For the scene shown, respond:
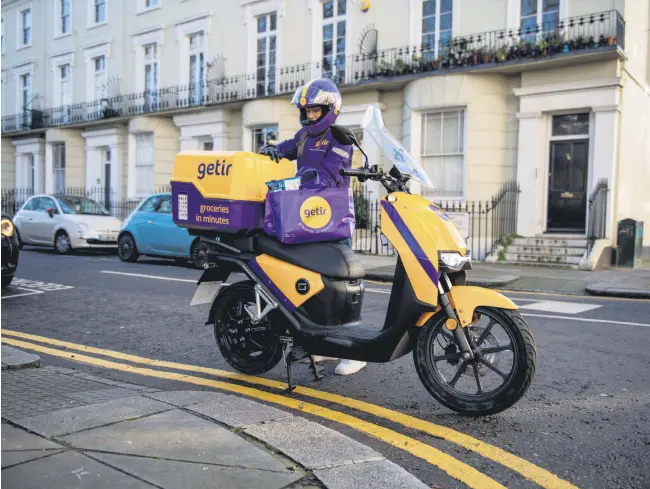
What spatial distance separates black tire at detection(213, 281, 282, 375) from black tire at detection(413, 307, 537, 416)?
4.00ft

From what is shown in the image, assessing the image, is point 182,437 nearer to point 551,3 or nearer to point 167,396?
point 167,396

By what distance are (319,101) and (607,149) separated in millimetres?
12084

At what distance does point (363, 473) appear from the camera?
3.12m

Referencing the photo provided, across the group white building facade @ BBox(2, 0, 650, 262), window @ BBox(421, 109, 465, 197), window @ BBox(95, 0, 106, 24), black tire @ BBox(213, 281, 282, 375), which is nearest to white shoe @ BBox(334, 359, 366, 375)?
black tire @ BBox(213, 281, 282, 375)

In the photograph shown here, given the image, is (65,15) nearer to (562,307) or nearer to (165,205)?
(165,205)

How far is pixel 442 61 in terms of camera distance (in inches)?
680

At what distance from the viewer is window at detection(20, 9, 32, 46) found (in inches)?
1258

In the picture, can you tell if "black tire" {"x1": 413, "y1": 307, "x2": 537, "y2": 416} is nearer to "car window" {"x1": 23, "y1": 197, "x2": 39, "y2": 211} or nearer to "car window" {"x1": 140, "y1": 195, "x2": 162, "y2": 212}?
"car window" {"x1": 140, "y1": 195, "x2": 162, "y2": 212}

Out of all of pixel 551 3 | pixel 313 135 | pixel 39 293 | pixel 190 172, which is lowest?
pixel 39 293

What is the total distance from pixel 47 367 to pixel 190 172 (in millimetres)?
1925

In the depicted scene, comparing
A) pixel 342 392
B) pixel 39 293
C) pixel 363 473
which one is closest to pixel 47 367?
pixel 342 392

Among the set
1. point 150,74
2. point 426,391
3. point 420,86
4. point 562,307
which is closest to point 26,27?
point 150,74

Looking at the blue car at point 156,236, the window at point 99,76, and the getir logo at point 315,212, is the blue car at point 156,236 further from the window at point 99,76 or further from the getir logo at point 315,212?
the window at point 99,76

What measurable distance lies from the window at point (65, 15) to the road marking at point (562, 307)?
27599 millimetres
